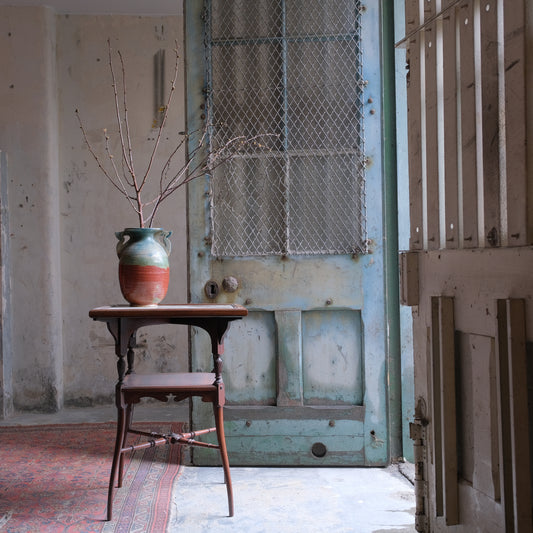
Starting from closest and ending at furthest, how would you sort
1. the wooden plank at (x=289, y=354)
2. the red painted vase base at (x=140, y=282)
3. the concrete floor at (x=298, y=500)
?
1. the concrete floor at (x=298, y=500)
2. the red painted vase base at (x=140, y=282)
3. the wooden plank at (x=289, y=354)

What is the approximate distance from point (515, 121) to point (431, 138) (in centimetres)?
47

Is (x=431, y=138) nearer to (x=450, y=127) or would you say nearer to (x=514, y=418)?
A: (x=450, y=127)

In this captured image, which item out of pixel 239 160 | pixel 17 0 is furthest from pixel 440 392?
pixel 17 0

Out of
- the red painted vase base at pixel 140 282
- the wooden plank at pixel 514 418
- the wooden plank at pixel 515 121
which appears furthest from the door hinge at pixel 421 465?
the red painted vase base at pixel 140 282

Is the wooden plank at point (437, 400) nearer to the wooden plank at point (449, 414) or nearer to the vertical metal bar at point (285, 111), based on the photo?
the wooden plank at point (449, 414)

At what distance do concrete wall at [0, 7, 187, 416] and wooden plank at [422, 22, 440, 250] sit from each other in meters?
2.92

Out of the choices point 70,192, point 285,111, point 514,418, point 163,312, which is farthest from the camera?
point 70,192

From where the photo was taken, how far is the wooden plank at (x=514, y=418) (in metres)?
1.50

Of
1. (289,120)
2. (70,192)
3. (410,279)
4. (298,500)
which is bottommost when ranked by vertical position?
(298,500)

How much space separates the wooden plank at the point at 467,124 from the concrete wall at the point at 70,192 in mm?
3149

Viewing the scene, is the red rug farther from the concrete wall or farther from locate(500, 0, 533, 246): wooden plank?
locate(500, 0, 533, 246): wooden plank

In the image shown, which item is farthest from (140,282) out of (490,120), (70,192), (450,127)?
(70,192)

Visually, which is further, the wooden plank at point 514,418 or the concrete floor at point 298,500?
the concrete floor at point 298,500

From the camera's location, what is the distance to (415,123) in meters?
2.12
